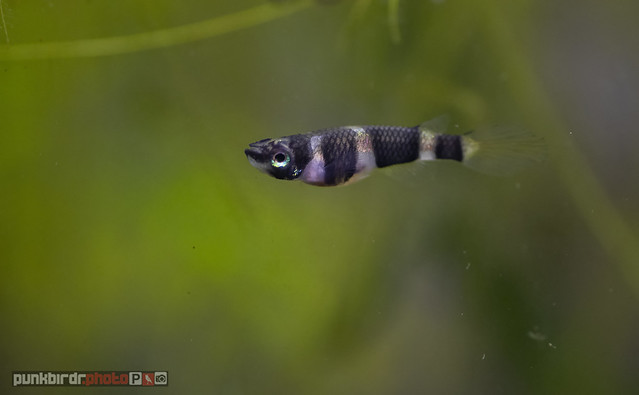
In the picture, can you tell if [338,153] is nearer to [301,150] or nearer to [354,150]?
[354,150]

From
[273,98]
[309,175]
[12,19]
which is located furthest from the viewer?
[273,98]

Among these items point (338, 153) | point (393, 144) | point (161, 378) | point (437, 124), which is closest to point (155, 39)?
point (338, 153)

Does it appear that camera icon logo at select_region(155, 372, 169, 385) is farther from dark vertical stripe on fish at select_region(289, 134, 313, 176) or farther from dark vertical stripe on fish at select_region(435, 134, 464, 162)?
dark vertical stripe on fish at select_region(435, 134, 464, 162)

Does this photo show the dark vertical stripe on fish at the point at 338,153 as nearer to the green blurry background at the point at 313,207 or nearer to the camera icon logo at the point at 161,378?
the green blurry background at the point at 313,207

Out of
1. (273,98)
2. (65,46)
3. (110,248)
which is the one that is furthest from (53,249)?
(273,98)

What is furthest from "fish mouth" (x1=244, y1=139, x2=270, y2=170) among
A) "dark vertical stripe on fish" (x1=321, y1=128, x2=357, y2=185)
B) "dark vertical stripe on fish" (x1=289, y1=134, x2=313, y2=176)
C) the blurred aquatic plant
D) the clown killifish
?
→ the blurred aquatic plant

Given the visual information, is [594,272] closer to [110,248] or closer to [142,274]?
[142,274]
